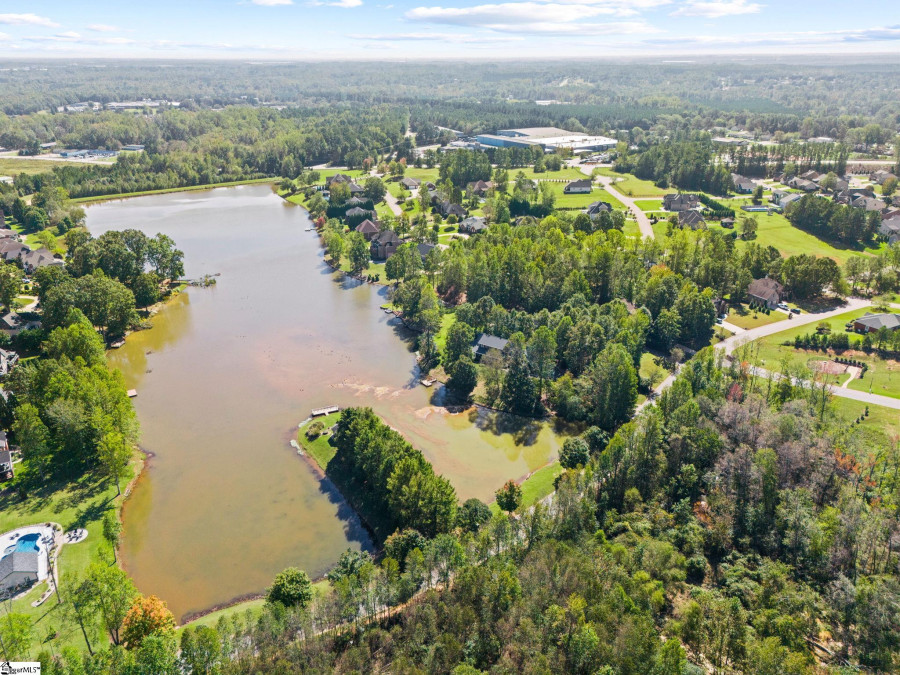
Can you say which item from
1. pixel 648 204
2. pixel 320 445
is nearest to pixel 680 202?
pixel 648 204

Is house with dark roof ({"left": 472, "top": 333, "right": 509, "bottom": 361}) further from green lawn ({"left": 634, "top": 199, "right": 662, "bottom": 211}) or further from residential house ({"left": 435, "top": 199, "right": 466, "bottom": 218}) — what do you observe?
green lawn ({"left": 634, "top": 199, "right": 662, "bottom": 211})

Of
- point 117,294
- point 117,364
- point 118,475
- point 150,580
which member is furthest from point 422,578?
point 117,294

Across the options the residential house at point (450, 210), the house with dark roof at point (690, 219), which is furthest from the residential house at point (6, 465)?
the house with dark roof at point (690, 219)

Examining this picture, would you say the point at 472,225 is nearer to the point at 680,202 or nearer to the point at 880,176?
the point at 680,202

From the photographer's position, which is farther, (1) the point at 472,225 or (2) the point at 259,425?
(1) the point at 472,225

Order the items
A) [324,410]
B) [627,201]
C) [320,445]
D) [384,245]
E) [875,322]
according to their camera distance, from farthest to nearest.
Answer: [627,201] < [384,245] < [875,322] < [324,410] < [320,445]

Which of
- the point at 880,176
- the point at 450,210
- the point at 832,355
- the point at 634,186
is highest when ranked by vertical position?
the point at 880,176

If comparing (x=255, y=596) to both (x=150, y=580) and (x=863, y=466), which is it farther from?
(x=863, y=466)

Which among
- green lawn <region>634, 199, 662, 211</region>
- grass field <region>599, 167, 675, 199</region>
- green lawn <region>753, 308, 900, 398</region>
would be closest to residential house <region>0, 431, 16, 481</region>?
green lawn <region>753, 308, 900, 398</region>
